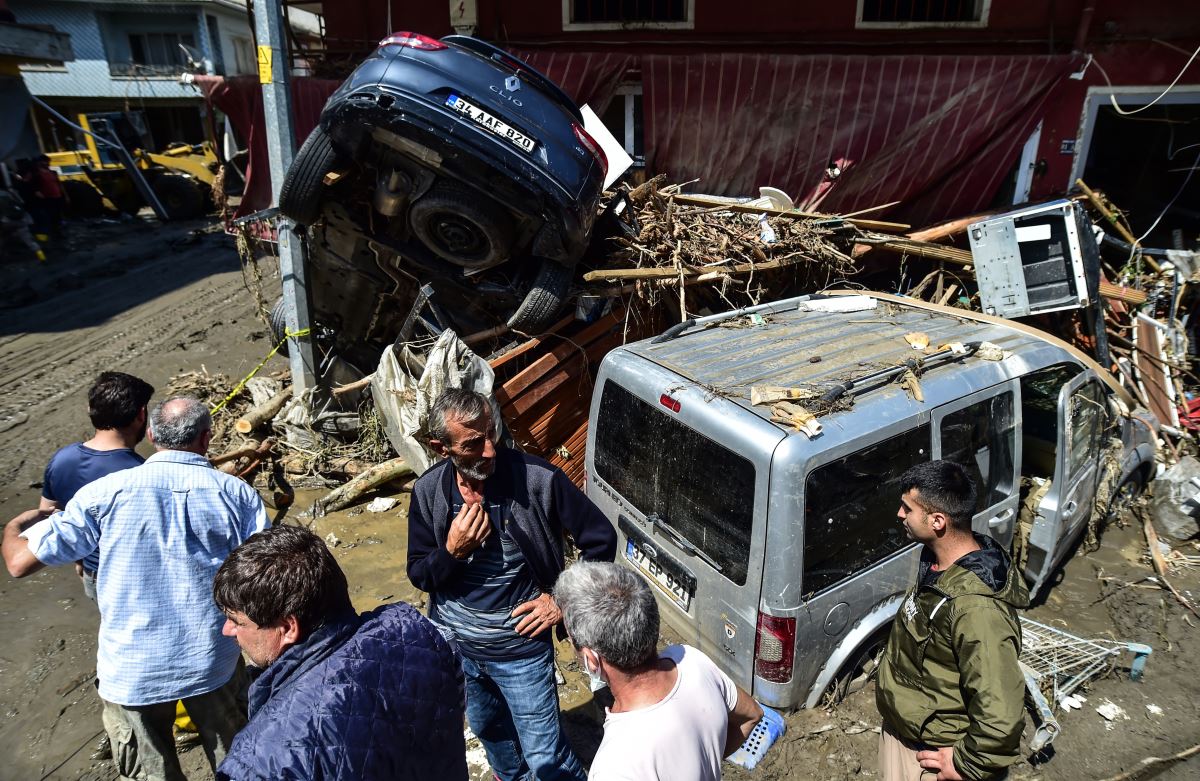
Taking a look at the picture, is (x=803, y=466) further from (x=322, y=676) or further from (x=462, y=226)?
(x=462, y=226)

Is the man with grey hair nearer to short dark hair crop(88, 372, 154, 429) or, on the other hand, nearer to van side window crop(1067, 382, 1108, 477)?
short dark hair crop(88, 372, 154, 429)

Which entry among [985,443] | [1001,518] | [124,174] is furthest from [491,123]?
[124,174]

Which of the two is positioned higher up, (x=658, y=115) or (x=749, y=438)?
(x=658, y=115)

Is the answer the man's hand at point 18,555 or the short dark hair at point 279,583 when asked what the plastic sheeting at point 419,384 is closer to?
the man's hand at point 18,555

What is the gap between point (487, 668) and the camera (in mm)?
2725

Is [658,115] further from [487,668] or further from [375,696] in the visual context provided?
[375,696]

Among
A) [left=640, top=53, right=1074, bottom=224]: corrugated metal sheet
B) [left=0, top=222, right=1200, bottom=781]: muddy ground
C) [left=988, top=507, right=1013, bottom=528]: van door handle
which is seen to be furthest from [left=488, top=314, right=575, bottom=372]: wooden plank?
[left=640, top=53, right=1074, bottom=224]: corrugated metal sheet

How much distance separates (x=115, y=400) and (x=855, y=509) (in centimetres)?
313

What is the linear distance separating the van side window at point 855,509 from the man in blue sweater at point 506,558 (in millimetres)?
908

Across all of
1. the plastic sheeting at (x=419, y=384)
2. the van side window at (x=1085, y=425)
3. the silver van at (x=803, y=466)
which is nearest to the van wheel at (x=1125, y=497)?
the van side window at (x=1085, y=425)

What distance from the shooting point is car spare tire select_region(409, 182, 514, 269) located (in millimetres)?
4648

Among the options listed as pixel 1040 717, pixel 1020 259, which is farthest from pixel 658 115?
pixel 1040 717

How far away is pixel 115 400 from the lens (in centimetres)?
284

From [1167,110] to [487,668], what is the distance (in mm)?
10629
